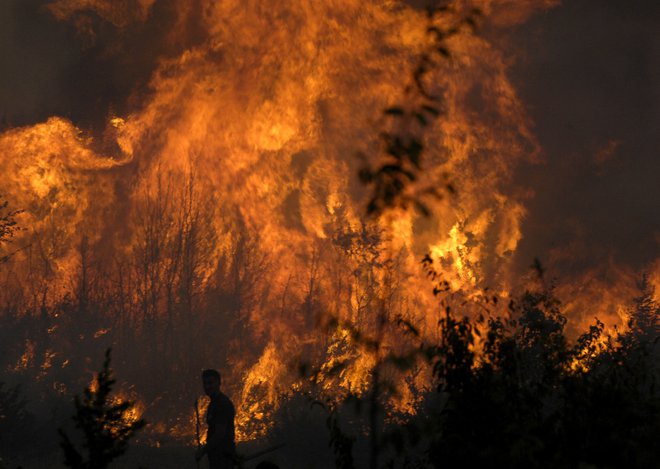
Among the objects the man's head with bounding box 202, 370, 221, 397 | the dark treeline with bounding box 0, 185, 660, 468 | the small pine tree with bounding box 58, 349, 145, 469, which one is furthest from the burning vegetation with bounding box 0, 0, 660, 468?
the small pine tree with bounding box 58, 349, 145, 469

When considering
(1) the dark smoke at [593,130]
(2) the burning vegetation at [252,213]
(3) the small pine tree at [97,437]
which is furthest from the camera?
(1) the dark smoke at [593,130]

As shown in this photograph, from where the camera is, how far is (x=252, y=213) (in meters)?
30.4

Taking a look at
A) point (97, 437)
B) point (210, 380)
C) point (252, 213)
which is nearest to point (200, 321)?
point (252, 213)

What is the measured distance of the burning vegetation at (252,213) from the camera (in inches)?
1033

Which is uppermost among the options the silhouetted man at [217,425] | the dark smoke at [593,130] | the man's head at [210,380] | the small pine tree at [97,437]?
the dark smoke at [593,130]

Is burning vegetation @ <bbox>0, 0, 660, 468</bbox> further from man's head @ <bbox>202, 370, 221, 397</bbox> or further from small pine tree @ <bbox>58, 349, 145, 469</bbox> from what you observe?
small pine tree @ <bbox>58, 349, 145, 469</bbox>

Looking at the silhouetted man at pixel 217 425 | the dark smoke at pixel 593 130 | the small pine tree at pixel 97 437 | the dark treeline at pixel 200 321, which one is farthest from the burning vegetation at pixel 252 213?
the small pine tree at pixel 97 437

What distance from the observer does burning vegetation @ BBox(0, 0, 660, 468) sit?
26.2 m

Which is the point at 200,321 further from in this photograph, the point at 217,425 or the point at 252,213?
the point at 217,425

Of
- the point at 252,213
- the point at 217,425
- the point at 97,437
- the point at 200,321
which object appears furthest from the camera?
the point at 252,213

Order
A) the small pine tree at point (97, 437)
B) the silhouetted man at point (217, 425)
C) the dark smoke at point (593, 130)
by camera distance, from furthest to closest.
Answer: the dark smoke at point (593, 130) < the silhouetted man at point (217, 425) < the small pine tree at point (97, 437)

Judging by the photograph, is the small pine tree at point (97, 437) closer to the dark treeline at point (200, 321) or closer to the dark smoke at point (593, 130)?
the dark treeline at point (200, 321)

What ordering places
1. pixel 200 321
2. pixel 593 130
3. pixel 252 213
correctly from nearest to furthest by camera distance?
pixel 200 321 < pixel 593 130 < pixel 252 213

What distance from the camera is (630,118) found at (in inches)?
1137
